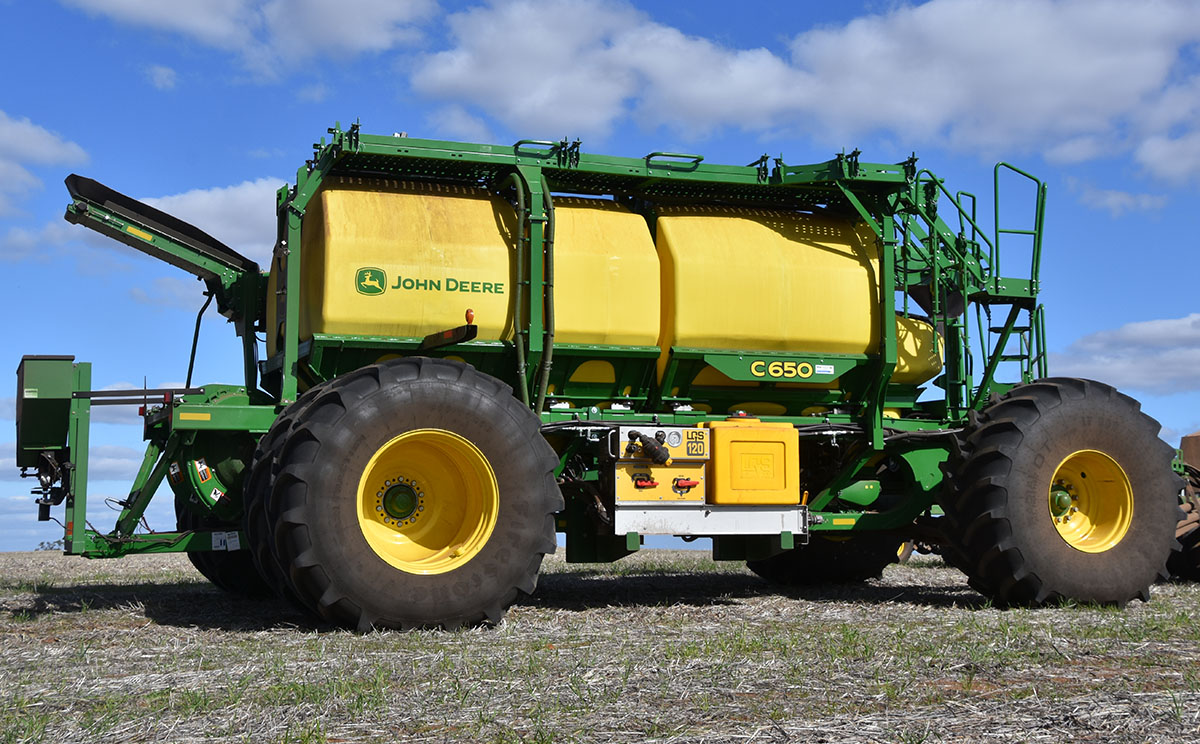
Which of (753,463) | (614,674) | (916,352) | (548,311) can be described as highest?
(548,311)

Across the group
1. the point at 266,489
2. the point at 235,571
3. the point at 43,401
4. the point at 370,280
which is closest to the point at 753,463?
the point at 370,280

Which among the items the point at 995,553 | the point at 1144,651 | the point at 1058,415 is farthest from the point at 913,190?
the point at 1144,651

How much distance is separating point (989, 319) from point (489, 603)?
616 centimetres

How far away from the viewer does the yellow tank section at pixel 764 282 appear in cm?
1103

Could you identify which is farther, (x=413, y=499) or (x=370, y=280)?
(x=370, y=280)

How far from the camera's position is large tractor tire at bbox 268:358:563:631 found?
8.73m

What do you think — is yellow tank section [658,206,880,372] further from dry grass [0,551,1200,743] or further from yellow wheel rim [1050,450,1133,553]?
dry grass [0,551,1200,743]

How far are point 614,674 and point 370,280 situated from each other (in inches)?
181

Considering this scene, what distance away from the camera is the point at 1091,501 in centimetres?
1169

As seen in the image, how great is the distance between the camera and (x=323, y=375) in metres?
10.4

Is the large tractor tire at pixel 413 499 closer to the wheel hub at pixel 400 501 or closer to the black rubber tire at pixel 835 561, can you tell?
the wheel hub at pixel 400 501

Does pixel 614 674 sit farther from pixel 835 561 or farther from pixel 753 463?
pixel 835 561

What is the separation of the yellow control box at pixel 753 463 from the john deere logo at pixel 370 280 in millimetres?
3060

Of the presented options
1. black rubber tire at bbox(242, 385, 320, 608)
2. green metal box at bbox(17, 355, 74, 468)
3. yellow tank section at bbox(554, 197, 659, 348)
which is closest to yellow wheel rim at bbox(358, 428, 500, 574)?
black rubber tire at bbox(242, 385, 320, 608)
